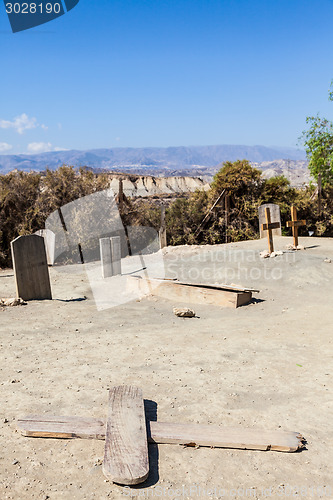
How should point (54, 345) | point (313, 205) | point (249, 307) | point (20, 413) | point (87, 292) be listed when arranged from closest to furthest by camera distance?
point (20, 413)
point (54, 345)
point (249, 307)
point (87, 292)
point (313, 205)

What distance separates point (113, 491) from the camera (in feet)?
8.11

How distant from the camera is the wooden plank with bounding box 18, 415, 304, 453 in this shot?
9.60 feet

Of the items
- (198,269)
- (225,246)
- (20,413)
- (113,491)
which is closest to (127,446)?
(113,491)

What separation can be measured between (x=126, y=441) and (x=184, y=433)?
468mm

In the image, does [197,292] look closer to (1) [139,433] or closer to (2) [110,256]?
(2) [110,256]

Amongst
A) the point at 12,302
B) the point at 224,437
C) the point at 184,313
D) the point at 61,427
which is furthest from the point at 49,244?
the point at 224,437

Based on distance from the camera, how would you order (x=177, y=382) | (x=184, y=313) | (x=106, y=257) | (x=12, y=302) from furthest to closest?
(x=106, y=257)
(x=12, y=302)
(x=184, y=313)
(x=177, y=382)

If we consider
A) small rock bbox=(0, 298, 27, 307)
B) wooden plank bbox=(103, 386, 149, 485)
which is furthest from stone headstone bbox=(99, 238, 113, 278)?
wooden plank bbox=(103, 386, 149, 485)

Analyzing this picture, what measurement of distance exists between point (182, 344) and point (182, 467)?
8.88ft

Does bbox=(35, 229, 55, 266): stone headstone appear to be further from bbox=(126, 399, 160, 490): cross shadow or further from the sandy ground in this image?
bbox=(126, 399, 160, 490): cross shadow

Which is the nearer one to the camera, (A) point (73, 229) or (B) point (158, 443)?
(B) point (158, 443)

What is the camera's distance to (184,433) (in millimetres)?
3018

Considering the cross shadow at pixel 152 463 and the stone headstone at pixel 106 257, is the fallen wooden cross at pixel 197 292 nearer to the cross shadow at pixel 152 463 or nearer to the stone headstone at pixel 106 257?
the stone headstone at pixel 106 257

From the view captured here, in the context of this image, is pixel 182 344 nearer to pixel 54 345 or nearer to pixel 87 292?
pixel 54 345
